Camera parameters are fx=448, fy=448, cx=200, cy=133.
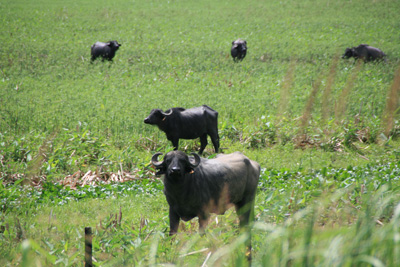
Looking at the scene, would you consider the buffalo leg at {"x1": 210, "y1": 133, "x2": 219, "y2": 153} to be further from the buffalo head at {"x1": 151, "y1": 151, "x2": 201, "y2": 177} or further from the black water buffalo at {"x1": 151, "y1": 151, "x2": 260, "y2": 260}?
the buffalo head at {"x1": 151, "y1": 151, "x2": 201, "y2": 177}

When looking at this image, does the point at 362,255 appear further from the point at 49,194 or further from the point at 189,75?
the point at 189,75

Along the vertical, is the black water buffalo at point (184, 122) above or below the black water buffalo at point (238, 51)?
above

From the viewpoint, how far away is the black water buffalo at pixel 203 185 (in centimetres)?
534

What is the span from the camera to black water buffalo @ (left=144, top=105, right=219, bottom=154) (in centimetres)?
964

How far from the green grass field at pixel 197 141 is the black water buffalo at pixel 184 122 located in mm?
783

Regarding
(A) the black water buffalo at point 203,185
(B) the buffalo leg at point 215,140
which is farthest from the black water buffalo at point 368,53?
(A) the black water buffalo at point 203,185

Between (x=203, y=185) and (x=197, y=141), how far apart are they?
18.8 ft

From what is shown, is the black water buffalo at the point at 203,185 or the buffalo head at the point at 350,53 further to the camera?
the buffalo head at the point at 350,53

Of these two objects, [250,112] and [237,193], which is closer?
[237,193]

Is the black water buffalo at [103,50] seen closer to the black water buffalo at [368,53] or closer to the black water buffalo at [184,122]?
the black water buffalo at [368,53]

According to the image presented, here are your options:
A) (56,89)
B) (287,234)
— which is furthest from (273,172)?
(56,89)

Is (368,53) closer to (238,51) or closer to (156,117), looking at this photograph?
(238,51)

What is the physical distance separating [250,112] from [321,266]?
1141cm

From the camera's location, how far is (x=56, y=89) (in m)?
16.7
